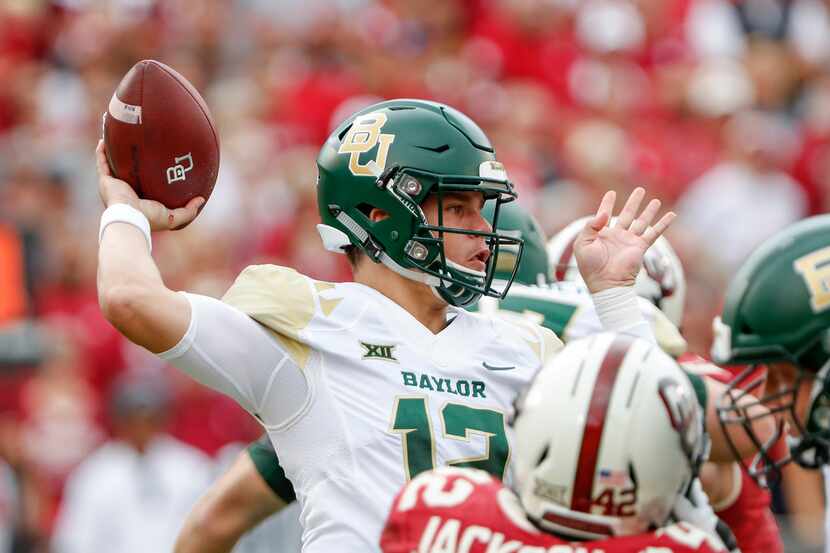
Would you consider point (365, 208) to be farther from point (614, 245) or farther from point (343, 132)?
point (614, 245)

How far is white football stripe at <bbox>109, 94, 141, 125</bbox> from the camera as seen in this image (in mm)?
3436

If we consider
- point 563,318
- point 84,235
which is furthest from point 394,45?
point 563,318

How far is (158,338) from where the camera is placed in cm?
313

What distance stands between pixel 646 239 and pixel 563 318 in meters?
0.69

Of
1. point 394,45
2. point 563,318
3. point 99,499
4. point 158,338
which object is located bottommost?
point 99,499

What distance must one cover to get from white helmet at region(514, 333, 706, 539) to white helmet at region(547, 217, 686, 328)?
1.70 m

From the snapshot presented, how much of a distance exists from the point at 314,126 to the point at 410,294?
6.36m

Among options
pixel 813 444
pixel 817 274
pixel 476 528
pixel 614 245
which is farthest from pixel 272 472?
pixel 817 274

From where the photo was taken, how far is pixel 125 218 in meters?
3.28

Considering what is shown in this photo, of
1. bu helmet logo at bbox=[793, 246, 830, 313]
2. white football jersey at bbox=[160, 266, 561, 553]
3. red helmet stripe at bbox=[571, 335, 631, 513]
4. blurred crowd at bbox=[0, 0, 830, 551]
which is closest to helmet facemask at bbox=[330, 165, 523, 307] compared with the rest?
white football jersey at bbox=[160, 266, 561, 553]

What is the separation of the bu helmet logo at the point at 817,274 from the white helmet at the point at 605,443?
0.65 meters

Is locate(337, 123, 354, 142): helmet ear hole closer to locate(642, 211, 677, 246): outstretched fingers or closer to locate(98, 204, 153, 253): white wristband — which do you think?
locate(98, 204, 153, 253): white wristband

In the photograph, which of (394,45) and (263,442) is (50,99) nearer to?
(394,45)

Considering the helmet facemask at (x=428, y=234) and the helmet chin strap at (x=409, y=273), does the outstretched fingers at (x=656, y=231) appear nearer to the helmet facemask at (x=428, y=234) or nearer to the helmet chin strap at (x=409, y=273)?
the helmet facemask at (x=428, y=234)
